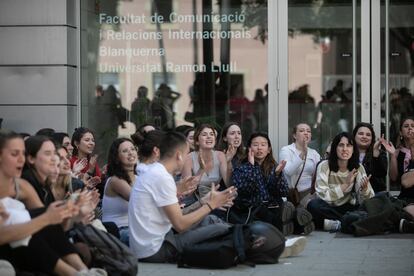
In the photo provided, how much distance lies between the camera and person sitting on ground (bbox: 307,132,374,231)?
13102 millimetres

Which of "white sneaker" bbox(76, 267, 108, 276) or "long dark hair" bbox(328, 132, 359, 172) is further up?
"long dark hair" bbox(328, 132, 359, 172)

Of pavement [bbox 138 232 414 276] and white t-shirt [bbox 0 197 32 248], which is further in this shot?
pavement [bbox 138 232 414 276]

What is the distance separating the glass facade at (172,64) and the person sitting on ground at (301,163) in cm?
178

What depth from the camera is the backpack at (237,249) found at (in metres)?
9.63

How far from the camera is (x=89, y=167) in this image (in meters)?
13.3

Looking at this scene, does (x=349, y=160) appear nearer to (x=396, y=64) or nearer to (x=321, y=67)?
(x=321, y=67)

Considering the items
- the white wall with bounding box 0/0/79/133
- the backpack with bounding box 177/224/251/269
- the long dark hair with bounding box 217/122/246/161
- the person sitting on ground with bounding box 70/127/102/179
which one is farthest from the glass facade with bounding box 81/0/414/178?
the backpack with bounding box 177/224/251/269

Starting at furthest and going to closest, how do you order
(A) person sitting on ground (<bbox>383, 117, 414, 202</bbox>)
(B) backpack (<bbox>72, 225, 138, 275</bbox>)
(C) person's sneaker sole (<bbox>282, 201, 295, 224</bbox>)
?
(A) person sitting on ground (<bbox>383, 117, 414, 202</bbox>), (C) person's sneaker sole (<bbox>282, 201, 295, 224</bbox>), (B) backpack (<bbox>72, 225, 138, 275</bbox>)

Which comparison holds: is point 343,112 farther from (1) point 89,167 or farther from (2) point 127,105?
(1) point 89,167

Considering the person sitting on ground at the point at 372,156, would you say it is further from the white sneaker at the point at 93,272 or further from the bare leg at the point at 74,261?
the bare leg at the point at 74,261

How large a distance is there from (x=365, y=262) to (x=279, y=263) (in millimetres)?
905

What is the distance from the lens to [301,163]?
46.0 feet

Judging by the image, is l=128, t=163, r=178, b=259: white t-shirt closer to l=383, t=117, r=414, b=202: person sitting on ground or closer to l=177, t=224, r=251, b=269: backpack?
l=177, t=224, r=251, b=269: backpack

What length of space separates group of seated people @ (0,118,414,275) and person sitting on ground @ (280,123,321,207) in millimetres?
15
